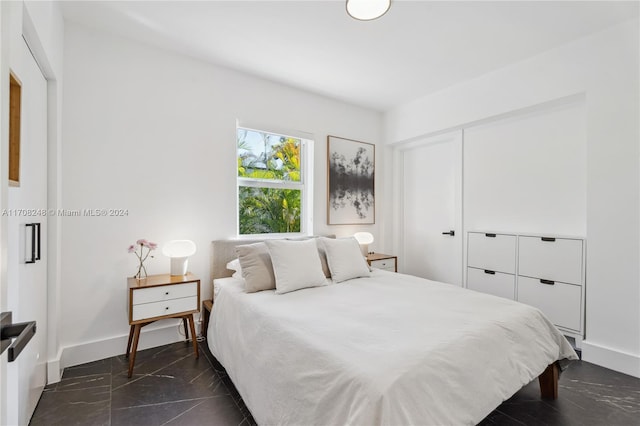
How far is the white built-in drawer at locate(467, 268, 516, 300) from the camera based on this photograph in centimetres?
308

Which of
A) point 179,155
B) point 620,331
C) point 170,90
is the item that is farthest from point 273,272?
point 620,331

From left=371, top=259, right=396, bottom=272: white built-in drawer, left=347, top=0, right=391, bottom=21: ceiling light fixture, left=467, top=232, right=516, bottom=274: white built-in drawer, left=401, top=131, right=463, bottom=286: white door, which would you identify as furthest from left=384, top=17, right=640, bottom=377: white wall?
→ left=371, top=259, right=396, bottom=272: white built-in drawer

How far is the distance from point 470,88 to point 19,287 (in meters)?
4.07

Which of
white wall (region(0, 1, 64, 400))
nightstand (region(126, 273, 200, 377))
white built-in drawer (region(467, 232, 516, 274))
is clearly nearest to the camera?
white wall (region(0, 1, 64, 400))

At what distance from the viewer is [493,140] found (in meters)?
3.41

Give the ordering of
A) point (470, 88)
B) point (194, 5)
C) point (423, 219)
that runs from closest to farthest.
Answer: point (194, 5), point (470, 88), point (423, 219)

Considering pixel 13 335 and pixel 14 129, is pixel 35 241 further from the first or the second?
pixel 13 335

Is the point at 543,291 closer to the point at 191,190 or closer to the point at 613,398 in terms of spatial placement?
the point at 613,398

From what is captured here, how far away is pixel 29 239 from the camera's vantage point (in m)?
1.70

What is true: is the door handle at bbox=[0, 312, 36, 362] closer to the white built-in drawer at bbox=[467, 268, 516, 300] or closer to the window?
the window

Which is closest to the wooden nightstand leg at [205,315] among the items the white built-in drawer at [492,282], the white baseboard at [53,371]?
the white baseboard at [53,371]

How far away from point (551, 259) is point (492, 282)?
0.61 m

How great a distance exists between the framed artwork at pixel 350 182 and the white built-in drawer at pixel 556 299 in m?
1.97
